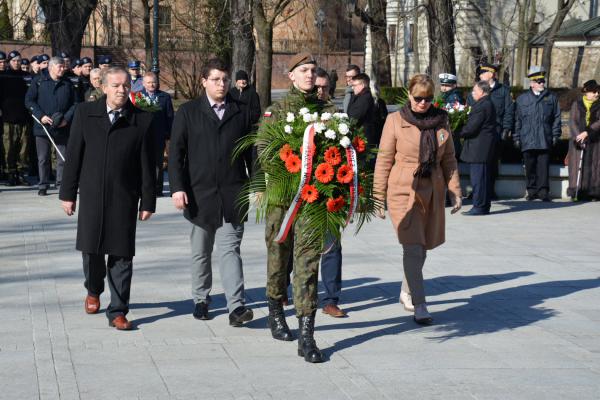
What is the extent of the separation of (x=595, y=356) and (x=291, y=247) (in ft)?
7.29

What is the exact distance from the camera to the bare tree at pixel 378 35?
3091 cm

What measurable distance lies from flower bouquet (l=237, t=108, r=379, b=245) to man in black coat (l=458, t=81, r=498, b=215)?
7.65 meters

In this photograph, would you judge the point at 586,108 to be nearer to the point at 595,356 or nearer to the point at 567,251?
the point at 567,251

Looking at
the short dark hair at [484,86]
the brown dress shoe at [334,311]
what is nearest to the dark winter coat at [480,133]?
the short dark hair at [484,86]

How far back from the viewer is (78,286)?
922 cm

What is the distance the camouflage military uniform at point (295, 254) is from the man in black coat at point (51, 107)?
8.56 m

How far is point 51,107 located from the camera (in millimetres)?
15516

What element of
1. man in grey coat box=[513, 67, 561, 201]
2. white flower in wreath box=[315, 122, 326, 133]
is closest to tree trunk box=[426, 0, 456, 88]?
man in grey coat box=[513, 67, 561, 201]

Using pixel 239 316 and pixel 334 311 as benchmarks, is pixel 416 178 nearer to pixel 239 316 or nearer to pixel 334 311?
pixel 334 311

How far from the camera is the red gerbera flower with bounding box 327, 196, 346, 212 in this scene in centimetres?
696

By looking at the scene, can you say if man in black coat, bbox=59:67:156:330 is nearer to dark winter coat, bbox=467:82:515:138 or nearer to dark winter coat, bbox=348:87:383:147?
dark winter coat, bbox=348:87:383:147

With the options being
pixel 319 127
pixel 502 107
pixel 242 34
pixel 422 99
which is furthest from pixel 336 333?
pixel 242 34

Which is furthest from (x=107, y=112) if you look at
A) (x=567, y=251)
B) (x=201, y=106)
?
(x=567, y=251)

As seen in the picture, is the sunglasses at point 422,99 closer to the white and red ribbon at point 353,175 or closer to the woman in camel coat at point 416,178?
the woman in camel coat at point 416,178
